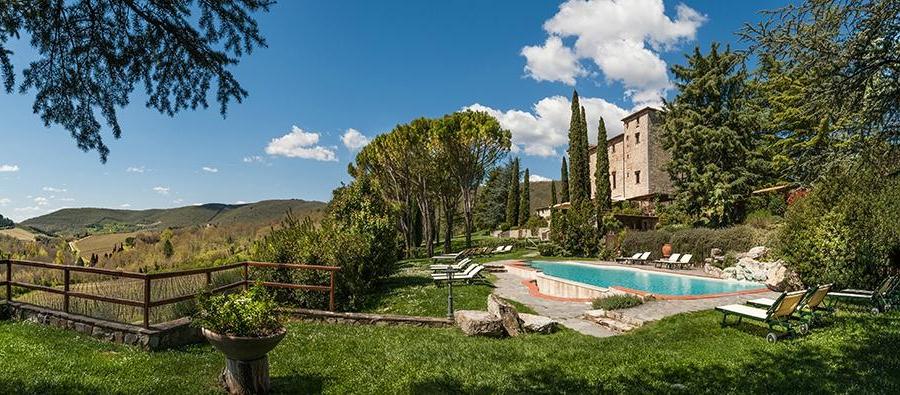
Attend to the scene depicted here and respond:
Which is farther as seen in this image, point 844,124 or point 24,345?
point 844,124

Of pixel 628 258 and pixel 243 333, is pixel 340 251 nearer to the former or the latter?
pixel 243 333

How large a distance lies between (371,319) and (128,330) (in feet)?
12.6

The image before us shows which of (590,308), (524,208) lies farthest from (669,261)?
(524,208)

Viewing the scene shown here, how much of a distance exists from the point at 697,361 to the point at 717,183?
23283 mm

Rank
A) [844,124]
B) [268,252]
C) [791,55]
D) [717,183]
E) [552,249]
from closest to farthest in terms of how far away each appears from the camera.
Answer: [791,55] < [844,124] < [268,252] < [717,183] < [552,249]

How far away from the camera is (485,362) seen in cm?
635

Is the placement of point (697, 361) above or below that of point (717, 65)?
below

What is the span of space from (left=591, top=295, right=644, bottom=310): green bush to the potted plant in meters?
8.21

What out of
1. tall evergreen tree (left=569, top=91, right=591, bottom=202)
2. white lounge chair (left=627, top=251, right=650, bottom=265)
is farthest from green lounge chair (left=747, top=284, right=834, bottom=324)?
tall evergreen tree (left=569, top=91, right=591, bottom=202)

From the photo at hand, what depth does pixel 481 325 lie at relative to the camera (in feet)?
27.1

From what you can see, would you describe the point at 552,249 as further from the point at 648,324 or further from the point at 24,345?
the point at 24,345

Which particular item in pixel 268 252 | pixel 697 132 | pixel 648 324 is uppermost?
pixel 697 132

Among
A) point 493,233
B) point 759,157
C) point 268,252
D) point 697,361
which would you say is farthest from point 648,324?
point 493,233

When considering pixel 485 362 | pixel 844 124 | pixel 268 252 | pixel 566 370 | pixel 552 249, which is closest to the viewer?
pixel 566 370
